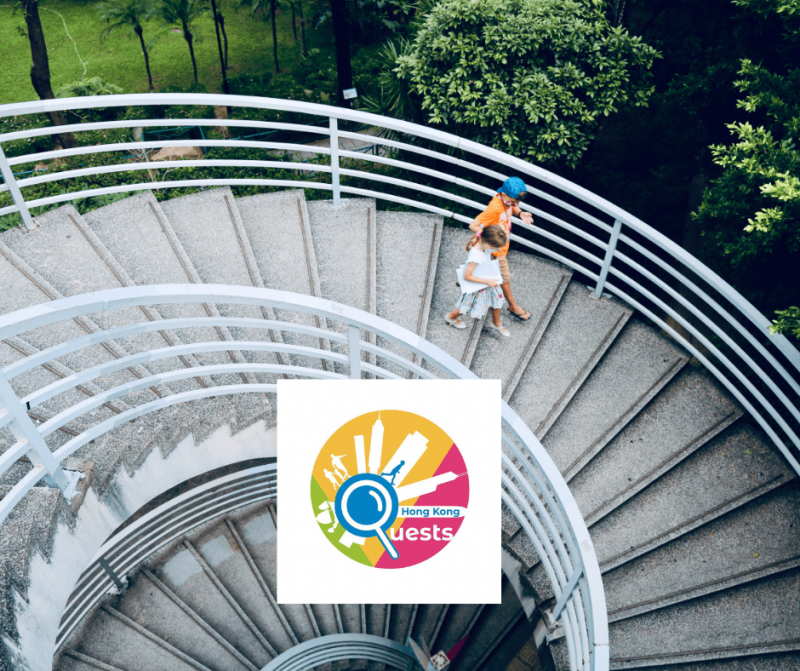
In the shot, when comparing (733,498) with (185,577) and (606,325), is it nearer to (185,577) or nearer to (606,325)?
(606,325)

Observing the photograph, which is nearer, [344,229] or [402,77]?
[344,229]

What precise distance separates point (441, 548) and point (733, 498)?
336cm

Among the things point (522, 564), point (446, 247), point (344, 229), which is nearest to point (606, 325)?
point (446, 247)

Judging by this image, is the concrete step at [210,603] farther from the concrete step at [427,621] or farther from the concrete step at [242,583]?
the concrete step at [427,621]

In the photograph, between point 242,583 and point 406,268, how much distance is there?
15.9 feet

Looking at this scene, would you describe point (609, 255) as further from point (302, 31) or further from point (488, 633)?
point (302, 31)

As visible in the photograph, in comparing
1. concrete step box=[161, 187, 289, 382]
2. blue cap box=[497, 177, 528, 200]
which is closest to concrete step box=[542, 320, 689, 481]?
blue cap box=[497, 177, 528, 200]

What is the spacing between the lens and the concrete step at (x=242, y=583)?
821 cm

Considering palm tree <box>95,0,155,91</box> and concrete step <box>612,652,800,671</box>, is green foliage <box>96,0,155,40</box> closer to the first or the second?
palm tree <box>95,0,155,91</box>

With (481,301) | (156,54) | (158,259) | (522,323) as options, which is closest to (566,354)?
(522,323)

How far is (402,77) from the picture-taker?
7.66 meters

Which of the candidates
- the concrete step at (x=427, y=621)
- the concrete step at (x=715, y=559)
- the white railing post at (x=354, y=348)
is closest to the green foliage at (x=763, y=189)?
the concrete step at (x=715, y=559)

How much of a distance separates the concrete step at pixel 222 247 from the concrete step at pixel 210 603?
364cm

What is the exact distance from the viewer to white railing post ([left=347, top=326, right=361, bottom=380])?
431 cm
